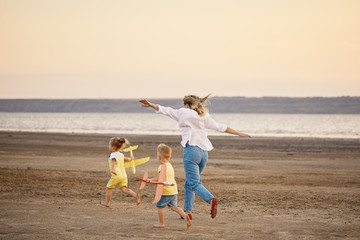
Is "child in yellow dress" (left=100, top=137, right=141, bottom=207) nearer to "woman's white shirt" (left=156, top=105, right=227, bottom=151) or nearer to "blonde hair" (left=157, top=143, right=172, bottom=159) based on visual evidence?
"blonde hair" (left=157, top=143, right=172, bottom=159)

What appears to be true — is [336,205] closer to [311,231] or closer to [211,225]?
[311,231]

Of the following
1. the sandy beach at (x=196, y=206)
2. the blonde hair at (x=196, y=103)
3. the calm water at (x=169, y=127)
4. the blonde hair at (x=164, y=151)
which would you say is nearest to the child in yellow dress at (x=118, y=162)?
the sandy beach at (x=196, y=206)

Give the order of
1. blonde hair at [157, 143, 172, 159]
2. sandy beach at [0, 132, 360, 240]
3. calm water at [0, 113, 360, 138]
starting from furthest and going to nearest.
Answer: calm water at [0, 113, 360, 138] → blonde hair at [157, 143, 172, 159] → sandy beach at [0, 132, 360, 240]

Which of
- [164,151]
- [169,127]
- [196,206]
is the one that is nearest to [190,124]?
[164,151]

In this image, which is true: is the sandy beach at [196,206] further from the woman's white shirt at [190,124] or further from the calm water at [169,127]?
the calm water at [169,127]

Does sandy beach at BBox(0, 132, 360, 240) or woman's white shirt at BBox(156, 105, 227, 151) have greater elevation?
woman's white shirt at BBox(156, 105, 227, 151)

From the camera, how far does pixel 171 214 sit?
884cm

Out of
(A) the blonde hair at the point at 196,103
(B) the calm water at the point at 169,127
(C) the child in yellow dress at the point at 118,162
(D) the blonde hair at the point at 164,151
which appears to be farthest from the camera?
(B) the calm water at the point at 169,127

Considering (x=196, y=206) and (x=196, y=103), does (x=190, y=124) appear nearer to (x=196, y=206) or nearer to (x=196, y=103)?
(x=196, y=103)

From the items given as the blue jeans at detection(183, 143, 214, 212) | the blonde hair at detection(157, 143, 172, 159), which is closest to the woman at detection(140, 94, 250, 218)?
the blue jeans at detection(183, 143, 214, 212)

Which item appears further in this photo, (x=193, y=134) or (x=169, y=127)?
(x=169, y=127)

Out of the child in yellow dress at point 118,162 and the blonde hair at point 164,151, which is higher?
the blonde hair at point 164,151

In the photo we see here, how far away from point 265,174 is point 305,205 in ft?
19.7

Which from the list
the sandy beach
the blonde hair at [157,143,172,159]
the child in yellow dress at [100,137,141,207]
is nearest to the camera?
the sandy beach
